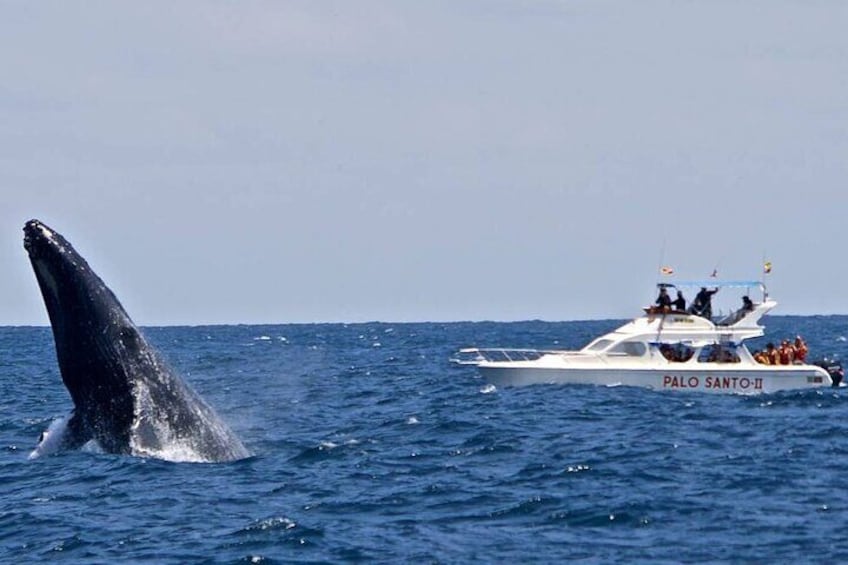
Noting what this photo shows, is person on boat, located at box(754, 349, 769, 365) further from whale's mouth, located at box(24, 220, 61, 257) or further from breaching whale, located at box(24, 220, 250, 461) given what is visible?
whale's mouth, located at box(24, 220, 61, 257)

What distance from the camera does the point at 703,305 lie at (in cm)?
3944

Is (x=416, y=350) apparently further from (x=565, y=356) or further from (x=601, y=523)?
(x=601, y=523)

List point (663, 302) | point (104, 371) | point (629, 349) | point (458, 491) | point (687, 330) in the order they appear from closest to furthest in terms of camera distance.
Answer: point (104, 371) → point (458, 491) → point (687, 330) → point (629, 349) → point (663, 302)

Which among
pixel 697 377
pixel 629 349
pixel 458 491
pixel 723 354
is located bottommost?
pixel 458 491

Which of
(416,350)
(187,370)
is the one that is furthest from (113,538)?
(416,350)

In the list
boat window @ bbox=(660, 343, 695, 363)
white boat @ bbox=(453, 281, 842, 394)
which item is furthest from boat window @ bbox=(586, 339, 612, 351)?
boat window @ bbox=(660, 343, 695, 363)

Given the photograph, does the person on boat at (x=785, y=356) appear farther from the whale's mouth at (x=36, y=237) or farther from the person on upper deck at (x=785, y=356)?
the whale's mouth at (x=36, y=237)

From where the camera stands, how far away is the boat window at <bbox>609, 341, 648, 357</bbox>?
38.3m

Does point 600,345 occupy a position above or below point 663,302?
below

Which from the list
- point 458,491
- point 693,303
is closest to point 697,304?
point 693,303

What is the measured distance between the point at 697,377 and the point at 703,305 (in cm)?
267

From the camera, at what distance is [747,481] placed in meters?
20.2

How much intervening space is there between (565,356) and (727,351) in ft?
13.0

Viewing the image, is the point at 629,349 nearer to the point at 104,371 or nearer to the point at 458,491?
the point at 458,491
